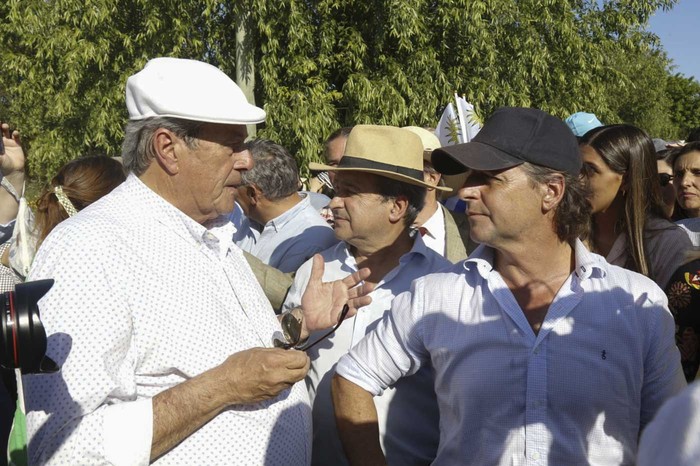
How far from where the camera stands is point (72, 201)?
3242 mm

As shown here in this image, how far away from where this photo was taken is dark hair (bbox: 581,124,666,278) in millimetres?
3654

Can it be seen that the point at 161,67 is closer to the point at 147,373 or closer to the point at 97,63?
the point at 147,373

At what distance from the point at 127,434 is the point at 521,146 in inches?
60.6

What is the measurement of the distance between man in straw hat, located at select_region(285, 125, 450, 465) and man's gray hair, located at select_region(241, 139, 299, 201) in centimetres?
105

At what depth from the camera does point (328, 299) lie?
2.86 m

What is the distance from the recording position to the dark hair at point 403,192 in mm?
3316

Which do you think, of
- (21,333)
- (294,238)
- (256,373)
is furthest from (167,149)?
(294,238)

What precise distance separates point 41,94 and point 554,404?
42.9 ft

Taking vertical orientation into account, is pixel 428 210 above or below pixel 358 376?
above

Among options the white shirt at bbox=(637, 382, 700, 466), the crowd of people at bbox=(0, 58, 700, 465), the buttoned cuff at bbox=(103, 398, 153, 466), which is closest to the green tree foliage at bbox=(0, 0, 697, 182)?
the crowd of people at bbox=(0, 58, 700, 465)

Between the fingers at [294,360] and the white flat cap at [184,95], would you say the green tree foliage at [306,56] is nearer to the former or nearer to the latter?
the white flat cap at [184,95]

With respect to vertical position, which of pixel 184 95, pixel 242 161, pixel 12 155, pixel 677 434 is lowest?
pixel 12 155

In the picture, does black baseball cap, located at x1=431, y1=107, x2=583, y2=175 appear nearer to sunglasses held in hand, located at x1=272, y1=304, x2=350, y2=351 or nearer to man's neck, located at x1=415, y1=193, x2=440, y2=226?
sunglasses held in hand, located at x1=272, y1=304, x2=350, y2=351

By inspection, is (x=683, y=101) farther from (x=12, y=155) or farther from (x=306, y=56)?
(x=12, y=155)
